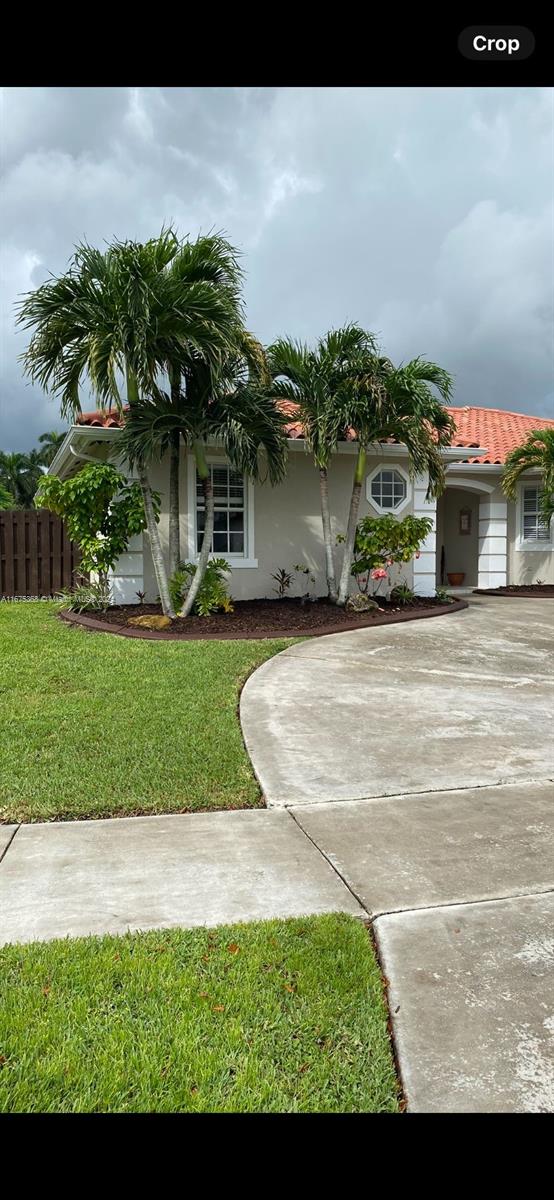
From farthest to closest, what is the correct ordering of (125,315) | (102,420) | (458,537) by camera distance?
(458,537), (102,420), (125,315)

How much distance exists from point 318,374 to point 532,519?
28.2 feet

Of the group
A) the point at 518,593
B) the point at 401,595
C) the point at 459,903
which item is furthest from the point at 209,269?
the point at 518,593

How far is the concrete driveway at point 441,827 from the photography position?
7.02 ft

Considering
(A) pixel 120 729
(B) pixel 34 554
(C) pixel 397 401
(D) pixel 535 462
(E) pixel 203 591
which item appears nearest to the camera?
(A) pixel 120 729

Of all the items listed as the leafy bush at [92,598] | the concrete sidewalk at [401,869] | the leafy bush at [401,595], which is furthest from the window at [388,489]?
the concrete sidewalk at [401,869]

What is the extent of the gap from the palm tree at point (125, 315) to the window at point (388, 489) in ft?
17.4

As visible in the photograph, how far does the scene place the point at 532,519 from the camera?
1739 cm

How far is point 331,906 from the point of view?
2893mm

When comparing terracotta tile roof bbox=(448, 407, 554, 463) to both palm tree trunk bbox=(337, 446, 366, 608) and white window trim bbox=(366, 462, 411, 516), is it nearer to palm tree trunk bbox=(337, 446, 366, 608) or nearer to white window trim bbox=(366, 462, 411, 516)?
white window trim bbox=(366, 462, 411, 516)

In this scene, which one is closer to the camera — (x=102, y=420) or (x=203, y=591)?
(x=203, y=591)

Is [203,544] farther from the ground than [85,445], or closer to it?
closer to it

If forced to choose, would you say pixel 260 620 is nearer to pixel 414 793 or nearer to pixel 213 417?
pixel 213 417

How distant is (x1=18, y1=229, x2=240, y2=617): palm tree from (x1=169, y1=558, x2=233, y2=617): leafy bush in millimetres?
2817

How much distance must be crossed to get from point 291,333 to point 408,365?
187cm
